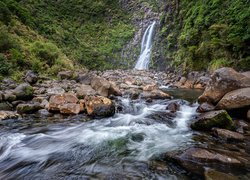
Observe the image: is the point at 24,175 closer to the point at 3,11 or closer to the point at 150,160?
the point at 150,160

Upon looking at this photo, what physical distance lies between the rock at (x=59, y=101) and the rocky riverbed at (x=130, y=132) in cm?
3

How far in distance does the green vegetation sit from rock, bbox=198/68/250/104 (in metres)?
6.19

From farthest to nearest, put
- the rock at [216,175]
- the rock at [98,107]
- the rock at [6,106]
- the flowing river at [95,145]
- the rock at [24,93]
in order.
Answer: the rock at [24,93] → the rock at [98,107] → the rock at [6,106] → the flowing river at [95,145] → the rock at [216,175]

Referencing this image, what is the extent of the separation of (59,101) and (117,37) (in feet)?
126

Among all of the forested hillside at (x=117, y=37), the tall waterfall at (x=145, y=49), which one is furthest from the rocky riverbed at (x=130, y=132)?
the tall waterfall at (x=145, y=49)

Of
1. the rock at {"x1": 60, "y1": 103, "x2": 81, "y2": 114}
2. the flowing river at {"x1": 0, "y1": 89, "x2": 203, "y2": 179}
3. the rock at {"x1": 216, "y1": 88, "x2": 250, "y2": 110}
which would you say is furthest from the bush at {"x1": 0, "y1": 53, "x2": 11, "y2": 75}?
the rock at {"x1": 216, "y1": 88, "x2": 250, "y2": 110}

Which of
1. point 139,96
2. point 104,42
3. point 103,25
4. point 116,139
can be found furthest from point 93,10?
point 116,139

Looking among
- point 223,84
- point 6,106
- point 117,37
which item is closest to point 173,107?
point 223,84

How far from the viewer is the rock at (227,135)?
16.7ft

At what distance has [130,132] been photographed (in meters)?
6.14

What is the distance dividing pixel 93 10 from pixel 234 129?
52.0m

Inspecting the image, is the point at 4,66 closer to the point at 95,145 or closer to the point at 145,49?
the point at 95,145

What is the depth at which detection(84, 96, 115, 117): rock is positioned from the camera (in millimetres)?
7223

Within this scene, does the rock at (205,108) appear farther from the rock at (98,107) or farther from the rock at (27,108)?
the rock at (27,108)
